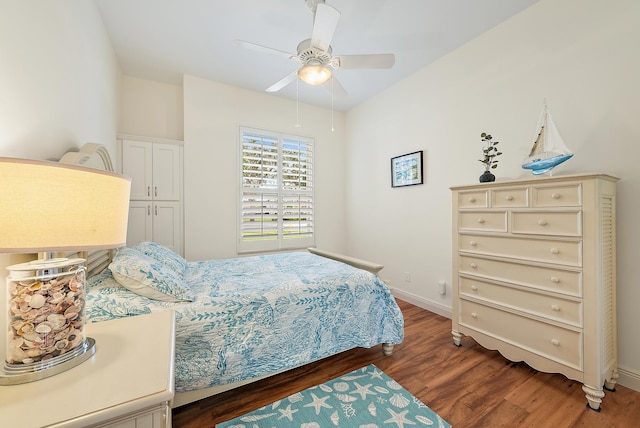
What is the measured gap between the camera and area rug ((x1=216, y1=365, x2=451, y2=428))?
149 cm

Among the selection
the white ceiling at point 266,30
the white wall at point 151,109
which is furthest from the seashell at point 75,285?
the white wall at point 151,109

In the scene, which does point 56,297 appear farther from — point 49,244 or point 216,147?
point 216,147

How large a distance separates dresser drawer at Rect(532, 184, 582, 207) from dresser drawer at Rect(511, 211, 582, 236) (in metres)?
0.06

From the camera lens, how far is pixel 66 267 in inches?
34.5

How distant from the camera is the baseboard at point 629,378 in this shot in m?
1.72

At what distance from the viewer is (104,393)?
69 centimetres

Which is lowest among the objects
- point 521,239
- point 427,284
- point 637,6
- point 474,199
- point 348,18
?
point 427,284

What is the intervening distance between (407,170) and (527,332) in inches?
80.3

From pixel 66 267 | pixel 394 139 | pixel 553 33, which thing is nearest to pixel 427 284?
pixel 394 139

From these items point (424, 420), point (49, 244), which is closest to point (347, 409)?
point (424, 420)

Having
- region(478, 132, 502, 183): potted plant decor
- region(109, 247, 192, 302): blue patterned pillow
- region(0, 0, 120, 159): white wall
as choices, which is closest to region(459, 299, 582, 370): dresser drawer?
region(478, 132, 502, 183): potted plant decor

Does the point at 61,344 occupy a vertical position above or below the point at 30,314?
below

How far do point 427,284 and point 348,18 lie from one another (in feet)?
9.39

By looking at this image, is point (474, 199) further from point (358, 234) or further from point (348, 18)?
point (358, 234)
